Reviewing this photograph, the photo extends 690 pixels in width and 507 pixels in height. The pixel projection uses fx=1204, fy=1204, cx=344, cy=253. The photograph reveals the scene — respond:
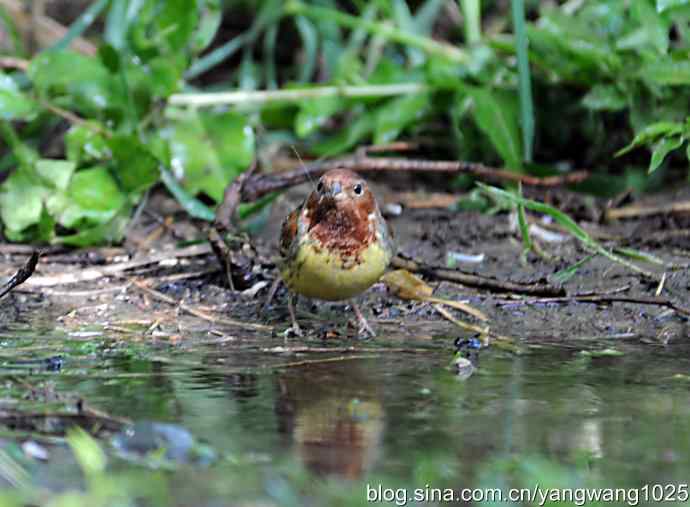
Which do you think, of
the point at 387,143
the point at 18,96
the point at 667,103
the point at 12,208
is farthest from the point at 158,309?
the point at 667,103

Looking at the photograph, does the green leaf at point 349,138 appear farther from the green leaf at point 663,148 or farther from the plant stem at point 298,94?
the green leaf at point 663,148

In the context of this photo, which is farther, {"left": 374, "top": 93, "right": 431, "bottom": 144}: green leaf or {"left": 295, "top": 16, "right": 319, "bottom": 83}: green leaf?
{"left": 295, "top": 16, "right": 319, "bottom": 83}: green leaf

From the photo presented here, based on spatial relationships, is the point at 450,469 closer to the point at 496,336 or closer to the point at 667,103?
the point at 496,336

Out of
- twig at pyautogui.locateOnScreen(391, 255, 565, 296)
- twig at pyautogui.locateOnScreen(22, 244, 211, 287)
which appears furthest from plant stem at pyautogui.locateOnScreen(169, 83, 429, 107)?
twig at pyautogui.locateOnScreen(391, 255, 565, 296)

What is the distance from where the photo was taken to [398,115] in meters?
6.33

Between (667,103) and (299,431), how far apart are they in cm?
346

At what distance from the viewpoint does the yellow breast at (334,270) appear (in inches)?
168

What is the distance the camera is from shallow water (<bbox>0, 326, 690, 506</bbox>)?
8.43 ft

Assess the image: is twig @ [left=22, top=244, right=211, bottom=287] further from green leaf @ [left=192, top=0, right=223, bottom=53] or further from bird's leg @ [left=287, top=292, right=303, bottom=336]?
green leaf @ [left=192, top=0, right=223, bottom=53]

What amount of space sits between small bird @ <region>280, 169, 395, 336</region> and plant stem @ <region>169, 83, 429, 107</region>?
80.4 inches

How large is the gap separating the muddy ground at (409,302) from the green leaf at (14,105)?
63 cm

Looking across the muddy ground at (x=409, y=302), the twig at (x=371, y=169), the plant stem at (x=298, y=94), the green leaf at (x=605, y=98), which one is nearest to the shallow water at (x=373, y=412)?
the muddy ground at (x=409, y=302)

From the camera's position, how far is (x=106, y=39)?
22.9ft

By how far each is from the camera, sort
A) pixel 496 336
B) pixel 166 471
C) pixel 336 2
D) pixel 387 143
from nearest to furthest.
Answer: pixel 166 471 < pixel 496 336 < pixel 387 143 < pixel 336 2
